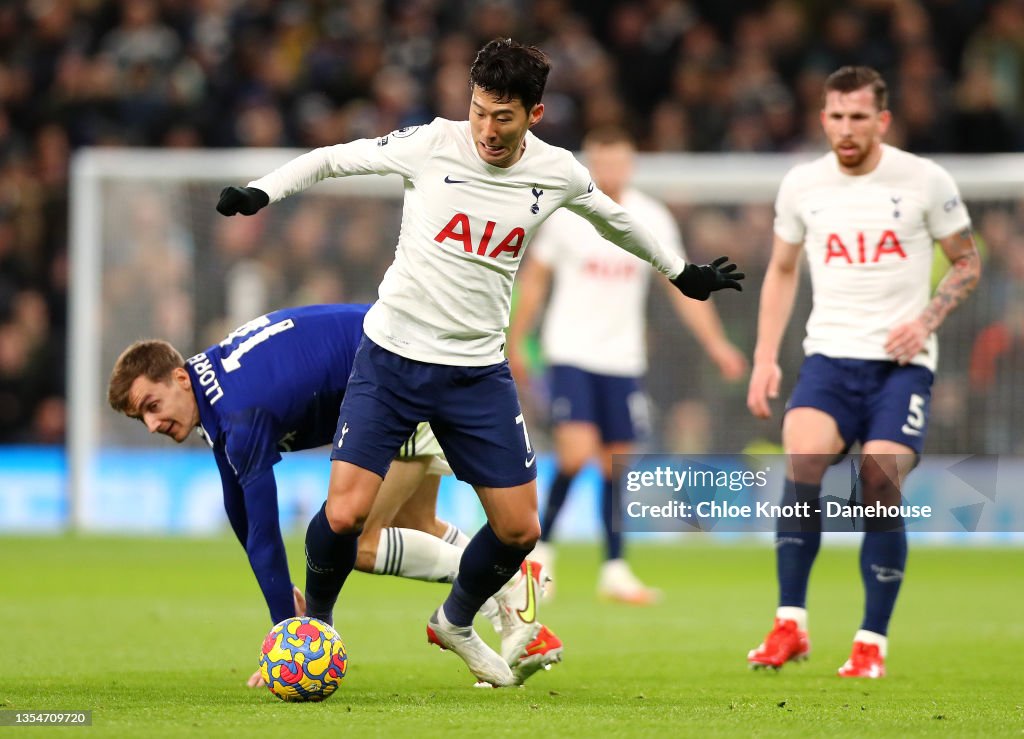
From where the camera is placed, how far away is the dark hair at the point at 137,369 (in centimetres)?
601

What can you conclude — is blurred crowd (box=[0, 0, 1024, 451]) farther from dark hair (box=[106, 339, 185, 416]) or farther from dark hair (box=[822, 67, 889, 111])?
dark hair (box=[106, 339, 185, 416])

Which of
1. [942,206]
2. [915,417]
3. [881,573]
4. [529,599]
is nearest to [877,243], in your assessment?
[942,206]

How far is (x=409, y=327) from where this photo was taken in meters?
5.78

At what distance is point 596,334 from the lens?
1065 centimetres

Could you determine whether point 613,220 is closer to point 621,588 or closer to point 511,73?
point 511,73

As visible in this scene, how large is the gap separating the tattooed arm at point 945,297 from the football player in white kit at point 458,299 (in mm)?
1466

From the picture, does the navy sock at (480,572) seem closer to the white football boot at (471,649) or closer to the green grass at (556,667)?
the white football boot at (471,649)

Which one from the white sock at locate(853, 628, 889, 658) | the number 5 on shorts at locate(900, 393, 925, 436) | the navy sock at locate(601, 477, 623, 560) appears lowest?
the navy sock at locate(601, 477, 623, 560)

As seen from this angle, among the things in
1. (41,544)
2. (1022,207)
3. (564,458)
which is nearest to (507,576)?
(564,458)

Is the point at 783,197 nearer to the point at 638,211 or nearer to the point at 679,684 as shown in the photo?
the point at 679,684

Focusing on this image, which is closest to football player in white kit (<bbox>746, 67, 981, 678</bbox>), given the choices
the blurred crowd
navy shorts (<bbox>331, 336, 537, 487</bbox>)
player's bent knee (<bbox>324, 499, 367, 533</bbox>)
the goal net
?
navy shorts (<bbox>331, 336, 537, 487</bbox>)

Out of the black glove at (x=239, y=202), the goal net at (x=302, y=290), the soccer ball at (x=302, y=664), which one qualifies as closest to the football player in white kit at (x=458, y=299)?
the black glove at (x=239, y=202)

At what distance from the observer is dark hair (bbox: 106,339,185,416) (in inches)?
237

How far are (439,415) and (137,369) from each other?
1111mm
